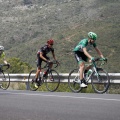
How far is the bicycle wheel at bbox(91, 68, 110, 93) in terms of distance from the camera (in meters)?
11.5

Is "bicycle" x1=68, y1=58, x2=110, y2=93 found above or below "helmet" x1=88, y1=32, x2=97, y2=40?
below

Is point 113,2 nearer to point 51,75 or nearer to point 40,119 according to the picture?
point 51,75

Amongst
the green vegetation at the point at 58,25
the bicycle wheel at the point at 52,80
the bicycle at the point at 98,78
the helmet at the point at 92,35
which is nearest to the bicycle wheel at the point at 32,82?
the bicycle wheel at the point at 52,80

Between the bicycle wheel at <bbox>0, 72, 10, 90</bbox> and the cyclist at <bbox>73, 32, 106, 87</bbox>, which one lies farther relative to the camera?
the bicycle wheel at <bbox>0, 72, 10, 90</bbox>

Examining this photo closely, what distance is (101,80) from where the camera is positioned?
1173 centimetres

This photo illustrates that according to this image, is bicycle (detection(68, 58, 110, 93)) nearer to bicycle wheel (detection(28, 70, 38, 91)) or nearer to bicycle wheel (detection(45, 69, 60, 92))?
bicycle wheel (detection(45, 69, 60, 92))

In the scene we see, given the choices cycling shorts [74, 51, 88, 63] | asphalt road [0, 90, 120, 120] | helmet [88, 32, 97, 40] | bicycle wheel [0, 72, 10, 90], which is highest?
helmet [88, 32, 97, 40]

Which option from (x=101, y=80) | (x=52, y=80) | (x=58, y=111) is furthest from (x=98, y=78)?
(x=58, y=111)

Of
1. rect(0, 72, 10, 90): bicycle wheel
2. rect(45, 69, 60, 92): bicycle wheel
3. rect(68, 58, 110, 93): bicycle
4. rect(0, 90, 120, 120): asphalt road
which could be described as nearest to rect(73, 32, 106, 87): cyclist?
rect(68, 58, 110, 93): bicycle

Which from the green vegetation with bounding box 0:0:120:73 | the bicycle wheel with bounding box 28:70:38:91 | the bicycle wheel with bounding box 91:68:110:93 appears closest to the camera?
the bicycle wheel with bounding box 91:68:110:93

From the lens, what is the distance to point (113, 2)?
104 m

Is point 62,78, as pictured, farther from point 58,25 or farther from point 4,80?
point 58,25

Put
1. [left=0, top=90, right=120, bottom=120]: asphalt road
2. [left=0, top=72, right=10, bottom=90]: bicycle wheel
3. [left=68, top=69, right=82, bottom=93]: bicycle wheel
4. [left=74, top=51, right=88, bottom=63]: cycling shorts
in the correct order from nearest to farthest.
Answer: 1. [left=0, top=90, right=120, bottom=120]: asphalt road
2. [left=74, top=51, right=88, bottom=63]: cycling shorts
3. [left=68, top=69, right=82, bottom=93]: bicycle wheel
4. [left=0, top=72, right=10, bottom=90]: bicycle wheel

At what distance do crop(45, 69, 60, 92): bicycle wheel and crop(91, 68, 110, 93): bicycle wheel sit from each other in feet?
6.99
